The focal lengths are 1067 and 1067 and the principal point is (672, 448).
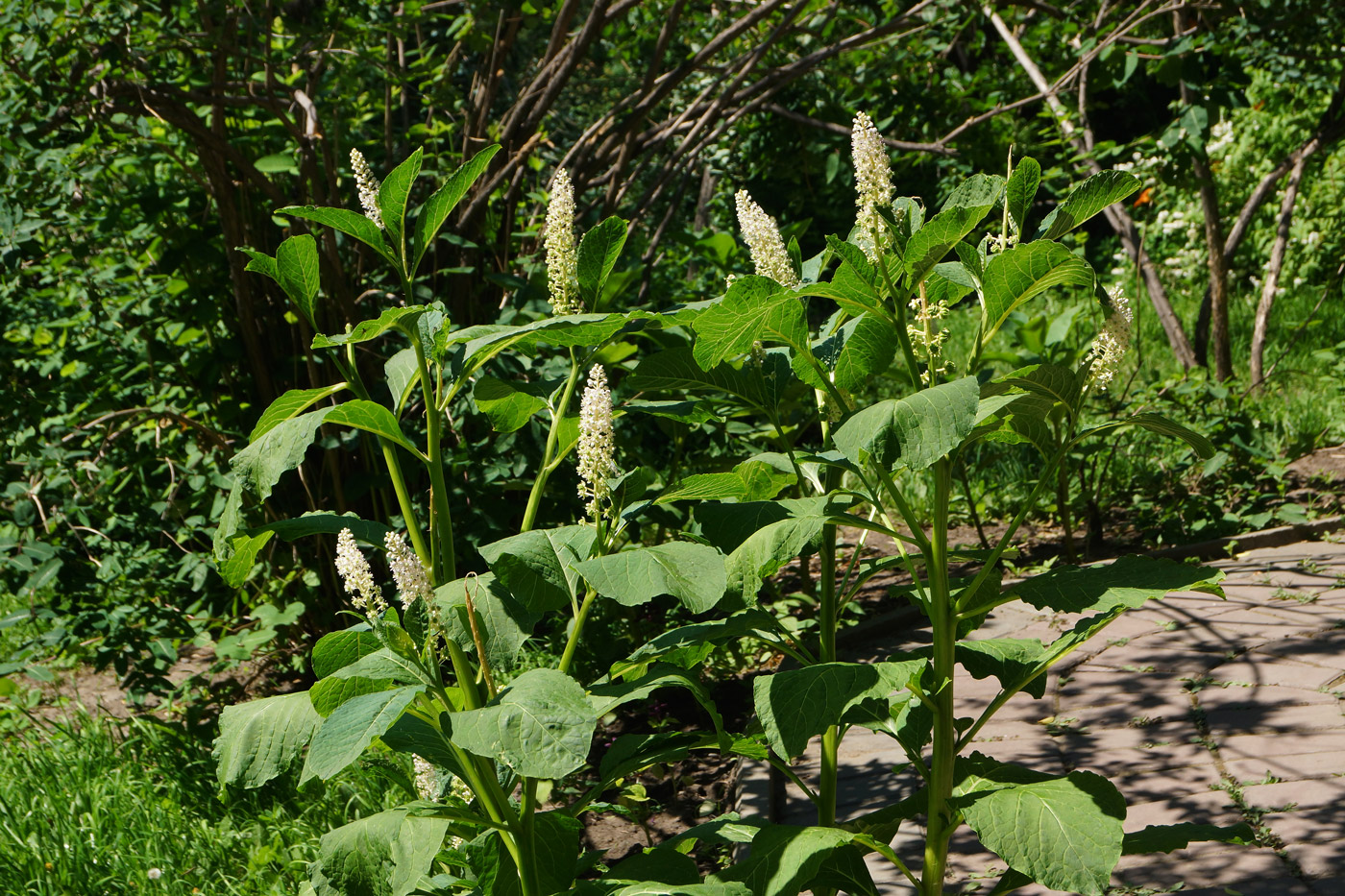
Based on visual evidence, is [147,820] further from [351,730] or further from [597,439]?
[597,439]

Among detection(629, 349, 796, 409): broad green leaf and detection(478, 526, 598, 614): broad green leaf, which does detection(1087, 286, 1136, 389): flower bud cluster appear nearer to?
detection(629, 349, 796, 409): broad green leaf

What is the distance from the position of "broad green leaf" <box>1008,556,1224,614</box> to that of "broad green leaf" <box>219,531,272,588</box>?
120cm

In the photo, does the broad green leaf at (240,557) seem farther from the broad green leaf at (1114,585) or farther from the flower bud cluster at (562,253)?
the broad green leaf at (1114,585)

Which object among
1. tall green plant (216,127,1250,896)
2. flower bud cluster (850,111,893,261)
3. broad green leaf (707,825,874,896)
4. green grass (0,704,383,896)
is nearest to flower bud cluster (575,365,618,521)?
tall green plant (216,127,1250,896)

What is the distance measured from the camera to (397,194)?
5.47 feet

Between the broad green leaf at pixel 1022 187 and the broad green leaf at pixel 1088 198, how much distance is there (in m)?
0.04

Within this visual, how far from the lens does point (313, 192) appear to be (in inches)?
138

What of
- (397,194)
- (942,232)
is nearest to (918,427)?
(942,232)

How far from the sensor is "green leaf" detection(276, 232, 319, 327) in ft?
5.54

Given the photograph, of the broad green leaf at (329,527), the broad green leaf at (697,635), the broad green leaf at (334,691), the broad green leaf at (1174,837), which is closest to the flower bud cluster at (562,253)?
the broad green leaf at (329,527)

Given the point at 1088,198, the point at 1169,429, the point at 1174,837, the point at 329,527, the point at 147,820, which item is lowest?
the point at 147,820

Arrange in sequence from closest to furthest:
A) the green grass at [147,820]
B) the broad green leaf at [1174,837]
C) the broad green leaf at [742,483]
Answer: the broad green leaf at [1174,837], the broad green leaf at [742,483], the green grass at [147,820]

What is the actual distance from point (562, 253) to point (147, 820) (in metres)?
2.37

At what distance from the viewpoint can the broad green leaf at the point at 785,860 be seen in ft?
5.09
